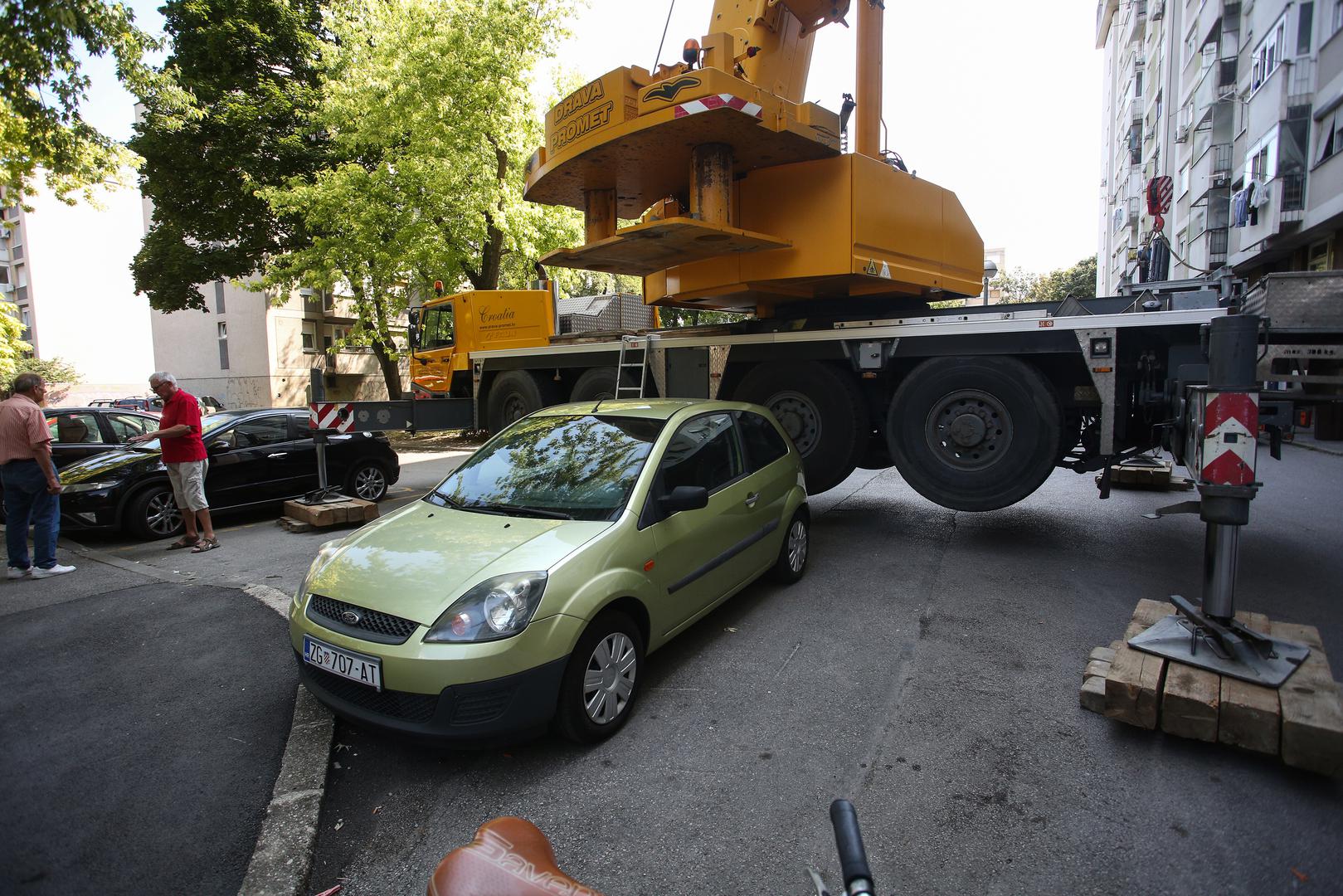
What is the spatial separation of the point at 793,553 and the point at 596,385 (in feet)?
14.7

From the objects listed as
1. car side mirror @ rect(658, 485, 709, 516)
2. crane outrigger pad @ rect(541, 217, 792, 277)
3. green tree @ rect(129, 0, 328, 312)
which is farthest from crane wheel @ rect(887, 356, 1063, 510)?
green tree @ rect(129, 0, 328, 312)

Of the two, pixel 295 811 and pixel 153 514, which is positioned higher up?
pixel 153 514

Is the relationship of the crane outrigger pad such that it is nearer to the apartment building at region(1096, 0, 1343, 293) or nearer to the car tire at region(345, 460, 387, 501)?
the car tire at region(345, 460, 387, 501)

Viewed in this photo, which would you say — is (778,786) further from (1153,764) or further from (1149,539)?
(1149,539)

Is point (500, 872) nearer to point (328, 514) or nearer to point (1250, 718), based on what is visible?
point (1250, 718)

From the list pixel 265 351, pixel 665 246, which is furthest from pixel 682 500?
pixel 265 351

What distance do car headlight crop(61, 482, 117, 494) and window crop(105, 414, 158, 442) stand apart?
1967 millimetres

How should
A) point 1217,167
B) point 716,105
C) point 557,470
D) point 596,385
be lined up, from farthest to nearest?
point 1217,167 → point 596,385 → point 716,105 → point 557,470

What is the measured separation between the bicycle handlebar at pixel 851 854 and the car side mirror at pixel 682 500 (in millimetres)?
2501

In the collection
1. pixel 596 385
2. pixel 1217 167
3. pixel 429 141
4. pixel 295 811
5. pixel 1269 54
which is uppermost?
pixel 1269 54

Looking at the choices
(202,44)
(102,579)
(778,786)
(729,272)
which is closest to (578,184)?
(729,272)

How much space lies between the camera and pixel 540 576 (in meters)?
3.05

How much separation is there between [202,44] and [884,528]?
23899 mm

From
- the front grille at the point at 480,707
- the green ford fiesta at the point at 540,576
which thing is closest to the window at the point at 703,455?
the green ford fiesta at the point at 540,576
